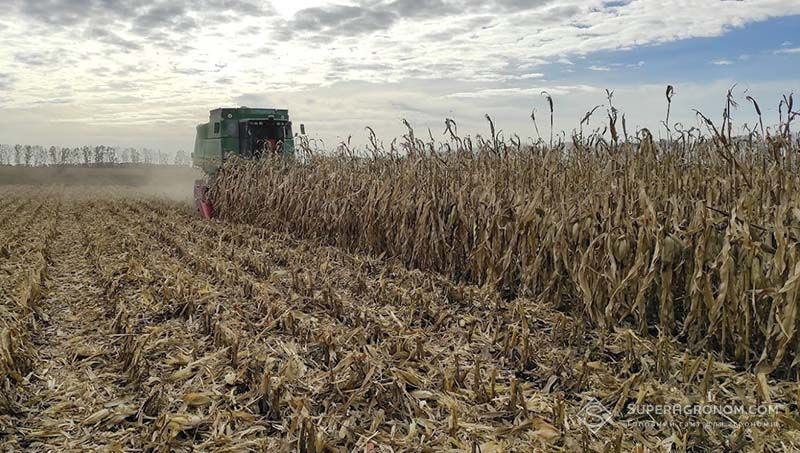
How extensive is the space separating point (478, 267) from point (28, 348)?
398 cm

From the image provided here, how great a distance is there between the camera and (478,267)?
618cm

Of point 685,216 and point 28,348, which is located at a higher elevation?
point 685,216

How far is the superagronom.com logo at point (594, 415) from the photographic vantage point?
10.3ft

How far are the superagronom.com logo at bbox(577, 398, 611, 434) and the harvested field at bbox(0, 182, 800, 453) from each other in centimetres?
3

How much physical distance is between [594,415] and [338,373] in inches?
59.6

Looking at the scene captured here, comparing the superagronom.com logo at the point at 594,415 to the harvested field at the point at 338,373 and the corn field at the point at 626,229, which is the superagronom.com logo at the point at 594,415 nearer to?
the harvested field at the point at 338,373

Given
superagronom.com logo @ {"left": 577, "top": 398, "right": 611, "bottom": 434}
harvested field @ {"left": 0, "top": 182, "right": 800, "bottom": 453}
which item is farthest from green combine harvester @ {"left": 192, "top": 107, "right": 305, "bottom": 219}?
superagronom.com logo @ {"left": 577, "top": 398, "right": 611, "bottom": 434}

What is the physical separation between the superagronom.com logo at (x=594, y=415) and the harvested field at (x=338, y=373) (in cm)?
3

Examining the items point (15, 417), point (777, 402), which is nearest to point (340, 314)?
point (15, 417)

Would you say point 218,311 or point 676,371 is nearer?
point 676,371

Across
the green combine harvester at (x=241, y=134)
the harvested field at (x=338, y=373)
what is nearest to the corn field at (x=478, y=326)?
the harvested field at (x=338, y=373)

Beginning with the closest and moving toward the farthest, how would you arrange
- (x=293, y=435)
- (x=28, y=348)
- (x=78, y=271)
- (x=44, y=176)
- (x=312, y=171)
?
(x=293, y=435)
(x=28, y=348)
(x=78, y=271)
(x=312, y=171)
(x=44, y=176)

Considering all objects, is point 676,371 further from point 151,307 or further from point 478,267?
point 151,307

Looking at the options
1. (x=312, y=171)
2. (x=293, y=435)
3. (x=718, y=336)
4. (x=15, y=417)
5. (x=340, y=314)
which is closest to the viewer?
(x=293, y=435)
